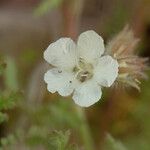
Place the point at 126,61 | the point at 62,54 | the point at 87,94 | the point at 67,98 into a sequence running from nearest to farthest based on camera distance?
the point at 87,94 → the point at 62,54 → the point at 126,61 → the point at 67,98

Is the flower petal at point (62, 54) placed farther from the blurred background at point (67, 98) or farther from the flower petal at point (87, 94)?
the blurred background at point (67, 98)

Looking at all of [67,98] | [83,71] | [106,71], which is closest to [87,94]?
[106,71]

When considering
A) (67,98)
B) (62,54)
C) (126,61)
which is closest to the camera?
(62,54)

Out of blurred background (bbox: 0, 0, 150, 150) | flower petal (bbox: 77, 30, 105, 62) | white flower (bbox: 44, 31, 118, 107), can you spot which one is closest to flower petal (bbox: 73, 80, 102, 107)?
white flower (bbox: 44, 31, 118, 107)

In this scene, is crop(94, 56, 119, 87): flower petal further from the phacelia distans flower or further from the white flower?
the phacelia distans flower

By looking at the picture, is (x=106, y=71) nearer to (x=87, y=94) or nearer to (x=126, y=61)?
(x=87, y=94)

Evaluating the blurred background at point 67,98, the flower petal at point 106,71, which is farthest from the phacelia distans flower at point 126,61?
the blurred background at point 67,98
